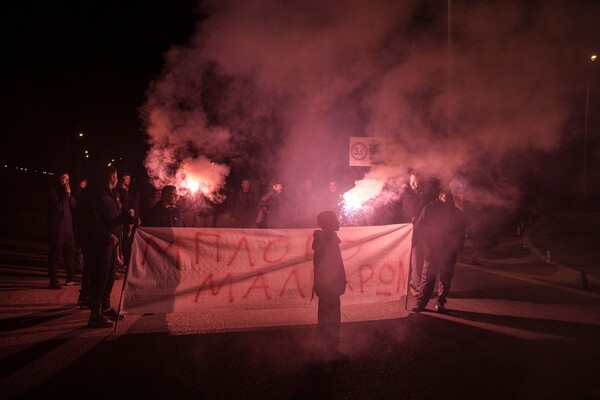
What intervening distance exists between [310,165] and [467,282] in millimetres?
7224

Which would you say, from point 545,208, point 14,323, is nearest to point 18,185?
point 14,323

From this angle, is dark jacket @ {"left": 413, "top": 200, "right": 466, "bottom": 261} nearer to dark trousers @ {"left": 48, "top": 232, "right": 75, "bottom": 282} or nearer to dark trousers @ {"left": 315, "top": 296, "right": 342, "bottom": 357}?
dark trousers @ {"left": 315, "top": 296, "right": 342, "bottom": 357}

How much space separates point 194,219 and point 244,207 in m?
1.20

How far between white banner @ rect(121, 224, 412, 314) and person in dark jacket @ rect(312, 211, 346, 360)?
4.24 ft

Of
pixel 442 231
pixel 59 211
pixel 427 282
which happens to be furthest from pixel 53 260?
pixel 442 231

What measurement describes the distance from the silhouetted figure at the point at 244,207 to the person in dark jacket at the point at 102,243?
3.99 metres

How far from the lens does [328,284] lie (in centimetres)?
383

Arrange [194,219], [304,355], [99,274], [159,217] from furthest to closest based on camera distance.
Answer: [194,219], [159,217], [99,274], [304,355]

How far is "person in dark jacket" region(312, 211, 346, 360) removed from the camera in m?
3.81

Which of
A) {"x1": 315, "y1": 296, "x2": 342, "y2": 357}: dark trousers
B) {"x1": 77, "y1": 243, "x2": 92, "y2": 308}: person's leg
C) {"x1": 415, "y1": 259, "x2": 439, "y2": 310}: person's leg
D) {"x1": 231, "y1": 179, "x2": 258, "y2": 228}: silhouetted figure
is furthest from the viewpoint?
{"x1": 231, "y1": 179, "x2": 258, "y2": 228}: silhouetted figure

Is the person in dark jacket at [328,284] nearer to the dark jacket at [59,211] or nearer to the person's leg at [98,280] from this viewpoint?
the person's leg at [98,280]

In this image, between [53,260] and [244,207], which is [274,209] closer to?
[244,207]

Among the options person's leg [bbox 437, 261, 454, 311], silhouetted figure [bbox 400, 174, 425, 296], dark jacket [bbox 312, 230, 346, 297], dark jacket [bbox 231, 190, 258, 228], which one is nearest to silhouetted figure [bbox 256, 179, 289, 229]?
dark jacket [bbox 231, 190, 258, 228]

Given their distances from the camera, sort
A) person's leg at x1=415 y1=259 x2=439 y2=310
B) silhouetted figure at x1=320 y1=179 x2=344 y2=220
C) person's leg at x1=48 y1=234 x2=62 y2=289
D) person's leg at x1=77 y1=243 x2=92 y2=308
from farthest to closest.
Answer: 1. silhouetted figure at x1=320 y1=179 x2=344 y2=220
2. person's leg at x1=48 y1=234 x2=62 y2=289
3. person's leg at x1=415 y1=259 x2=439 y2=310
4. person's leg at x1=77 y1=243 x2=92 y2=308
